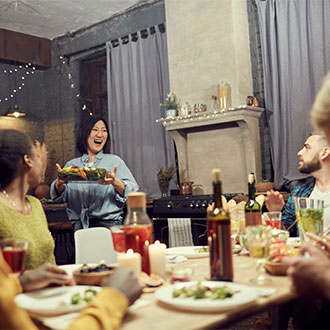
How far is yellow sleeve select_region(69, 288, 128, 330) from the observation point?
919 millimetres

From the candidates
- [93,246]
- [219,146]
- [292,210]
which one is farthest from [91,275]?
[219,146]

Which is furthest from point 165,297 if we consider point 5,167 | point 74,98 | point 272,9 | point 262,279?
point 74,98

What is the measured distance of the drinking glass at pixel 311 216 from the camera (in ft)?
5.45

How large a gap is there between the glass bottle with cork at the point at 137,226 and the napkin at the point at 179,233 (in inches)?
89.2

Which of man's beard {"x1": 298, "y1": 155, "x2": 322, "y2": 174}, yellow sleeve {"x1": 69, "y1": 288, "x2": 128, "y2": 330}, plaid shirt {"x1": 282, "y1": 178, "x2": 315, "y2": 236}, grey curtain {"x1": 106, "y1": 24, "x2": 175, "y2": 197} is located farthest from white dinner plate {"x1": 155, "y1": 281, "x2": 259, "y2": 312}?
grey curtain {"x1": 106, "y1": 24, "x2": 175, "y2": 197}

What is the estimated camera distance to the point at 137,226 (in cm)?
141

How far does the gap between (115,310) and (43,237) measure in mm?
813

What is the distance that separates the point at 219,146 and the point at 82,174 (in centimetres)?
188

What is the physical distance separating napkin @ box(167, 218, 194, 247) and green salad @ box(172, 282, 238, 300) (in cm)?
249

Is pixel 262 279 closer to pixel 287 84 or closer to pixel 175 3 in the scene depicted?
pixel 287 84

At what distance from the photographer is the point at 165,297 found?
1135 millimetres

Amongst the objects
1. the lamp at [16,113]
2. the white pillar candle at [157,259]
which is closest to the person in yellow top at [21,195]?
the white pillar candle at [157,259]

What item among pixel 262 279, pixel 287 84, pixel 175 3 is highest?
pixel 175 3

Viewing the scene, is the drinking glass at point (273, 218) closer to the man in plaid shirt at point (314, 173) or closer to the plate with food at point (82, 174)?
the man in plaid shirt at point (314, 173)
